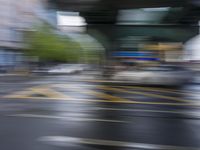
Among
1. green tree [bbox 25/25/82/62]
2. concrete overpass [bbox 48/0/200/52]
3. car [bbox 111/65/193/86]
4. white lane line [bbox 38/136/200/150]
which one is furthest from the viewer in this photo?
green tree [bbox 25/25/82/62]

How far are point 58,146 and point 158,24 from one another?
25.8ft

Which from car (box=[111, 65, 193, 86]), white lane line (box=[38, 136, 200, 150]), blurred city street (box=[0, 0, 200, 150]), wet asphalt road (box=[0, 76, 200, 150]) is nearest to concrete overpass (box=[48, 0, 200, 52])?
blurred city street (box=[0, 0, 200, 150])

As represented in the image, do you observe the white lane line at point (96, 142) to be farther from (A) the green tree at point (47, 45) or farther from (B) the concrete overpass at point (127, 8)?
(A) the green tree at point (47, 45)

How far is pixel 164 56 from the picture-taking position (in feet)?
93.4

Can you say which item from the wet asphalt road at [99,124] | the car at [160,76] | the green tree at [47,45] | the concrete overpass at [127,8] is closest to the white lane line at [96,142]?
the wet asphalt road at [99,124]

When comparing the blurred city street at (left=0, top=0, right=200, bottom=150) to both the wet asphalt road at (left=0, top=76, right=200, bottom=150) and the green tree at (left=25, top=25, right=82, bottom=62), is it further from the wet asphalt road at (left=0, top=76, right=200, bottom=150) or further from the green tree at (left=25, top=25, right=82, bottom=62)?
the green tree at (left=25, top=25, right=82, bottom=62)

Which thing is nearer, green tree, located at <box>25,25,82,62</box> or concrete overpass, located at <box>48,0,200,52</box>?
concrete overpass, located at <box>48,0,200,52</box>

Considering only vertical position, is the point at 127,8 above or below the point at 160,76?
above

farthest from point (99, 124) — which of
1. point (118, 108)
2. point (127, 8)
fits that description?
point (127, 8)

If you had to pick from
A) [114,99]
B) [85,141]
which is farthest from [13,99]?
[85,141]

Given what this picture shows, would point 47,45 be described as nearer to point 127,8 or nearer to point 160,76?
point 160,76

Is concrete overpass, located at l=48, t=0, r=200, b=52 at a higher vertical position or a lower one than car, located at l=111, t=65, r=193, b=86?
higher

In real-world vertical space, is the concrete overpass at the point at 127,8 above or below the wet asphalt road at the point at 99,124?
above

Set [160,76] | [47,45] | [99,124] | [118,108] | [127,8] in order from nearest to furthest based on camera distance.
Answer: [99,124] < [127,8] < [118,108] < [160,76] < [47,45]
